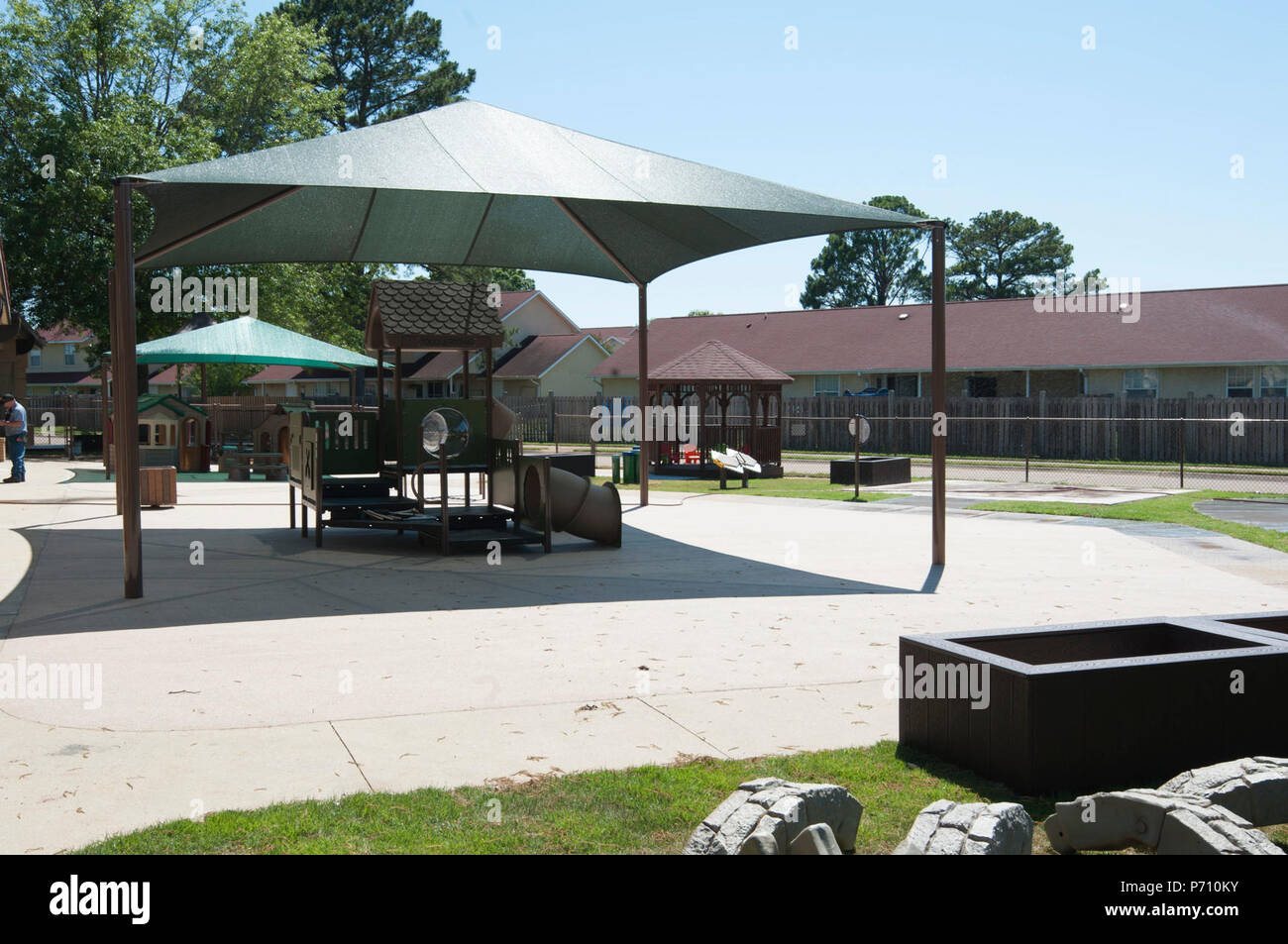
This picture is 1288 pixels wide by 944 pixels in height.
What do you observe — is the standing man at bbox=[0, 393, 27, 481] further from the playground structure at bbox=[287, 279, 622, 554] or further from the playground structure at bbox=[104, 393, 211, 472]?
Answer: the playground structure at bbox=[287, 279, 622, 554]

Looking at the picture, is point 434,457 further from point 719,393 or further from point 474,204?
point 719,393

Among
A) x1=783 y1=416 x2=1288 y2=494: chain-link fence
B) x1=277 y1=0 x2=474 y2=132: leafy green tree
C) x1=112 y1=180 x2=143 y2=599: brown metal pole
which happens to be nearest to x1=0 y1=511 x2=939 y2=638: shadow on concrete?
x1=112 y1=180 x2=143 y2=599: brown metal pole

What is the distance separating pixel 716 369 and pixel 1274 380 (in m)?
20.0

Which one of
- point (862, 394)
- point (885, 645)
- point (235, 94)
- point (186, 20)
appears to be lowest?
point (885, 645)

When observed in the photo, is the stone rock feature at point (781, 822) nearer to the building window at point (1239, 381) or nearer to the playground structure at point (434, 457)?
the playground structure at point (434, 457)

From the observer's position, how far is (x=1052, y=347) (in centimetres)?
4044

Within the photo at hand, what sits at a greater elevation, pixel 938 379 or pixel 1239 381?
pixel 1239 381

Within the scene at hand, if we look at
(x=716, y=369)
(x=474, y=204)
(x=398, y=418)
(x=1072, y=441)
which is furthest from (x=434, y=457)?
(x=1072, y=441)

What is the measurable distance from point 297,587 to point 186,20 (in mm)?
39195

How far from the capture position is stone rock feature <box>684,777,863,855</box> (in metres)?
3.72

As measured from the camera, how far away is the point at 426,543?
45.7ft

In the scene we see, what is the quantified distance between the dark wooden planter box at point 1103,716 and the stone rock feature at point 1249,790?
1.84 feet
